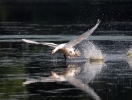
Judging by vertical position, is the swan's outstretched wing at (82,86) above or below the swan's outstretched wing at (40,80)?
below

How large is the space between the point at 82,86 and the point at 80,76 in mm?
2164

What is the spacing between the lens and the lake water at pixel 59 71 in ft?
62.7

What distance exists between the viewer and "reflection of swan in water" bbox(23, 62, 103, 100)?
20359mm

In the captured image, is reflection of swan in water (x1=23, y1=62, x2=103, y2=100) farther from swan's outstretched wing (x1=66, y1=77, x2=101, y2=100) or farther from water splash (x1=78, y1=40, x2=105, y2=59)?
water splash (x1=78, y1=40, x2=105, y2=59)

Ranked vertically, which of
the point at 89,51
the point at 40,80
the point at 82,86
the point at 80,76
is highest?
the point at 89,51

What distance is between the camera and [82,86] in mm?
20391

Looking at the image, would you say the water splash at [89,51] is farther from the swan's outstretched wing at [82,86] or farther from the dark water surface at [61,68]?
the swan's outstretched wing at [82,86]

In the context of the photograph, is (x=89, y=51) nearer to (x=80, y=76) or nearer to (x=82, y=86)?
(x=80, y=76)

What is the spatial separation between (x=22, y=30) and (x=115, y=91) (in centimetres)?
2497

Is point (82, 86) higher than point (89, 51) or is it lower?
lower

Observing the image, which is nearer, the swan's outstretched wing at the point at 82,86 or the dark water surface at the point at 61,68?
the swan's outstretched wing at the point at 82,86

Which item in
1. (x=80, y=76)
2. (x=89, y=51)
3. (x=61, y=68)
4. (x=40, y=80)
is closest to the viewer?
(x=40, y=80)

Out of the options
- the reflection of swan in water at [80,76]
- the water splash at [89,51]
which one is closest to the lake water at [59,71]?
the reflection of swan in water at [80,76]

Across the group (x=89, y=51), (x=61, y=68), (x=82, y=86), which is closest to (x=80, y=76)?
(x=82, y=86)
